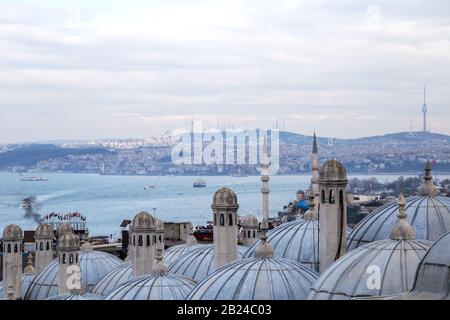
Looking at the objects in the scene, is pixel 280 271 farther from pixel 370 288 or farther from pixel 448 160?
pixel 448 160

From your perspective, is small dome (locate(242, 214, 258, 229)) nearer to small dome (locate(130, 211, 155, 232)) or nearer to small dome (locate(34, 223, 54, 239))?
small dome (locate(130, 211, 155, 232))

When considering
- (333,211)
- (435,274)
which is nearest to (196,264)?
(333,211)

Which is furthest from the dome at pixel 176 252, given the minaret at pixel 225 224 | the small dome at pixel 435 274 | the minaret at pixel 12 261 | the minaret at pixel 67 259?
the small dome at pixel 435 274

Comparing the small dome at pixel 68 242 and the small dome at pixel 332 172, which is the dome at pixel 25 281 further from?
the small dome at pixel 332 172

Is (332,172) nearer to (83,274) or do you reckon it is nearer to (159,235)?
(159,235)

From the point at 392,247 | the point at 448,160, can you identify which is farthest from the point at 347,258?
the point at 448,160

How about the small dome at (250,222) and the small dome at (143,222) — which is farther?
the small dome at (250,222)
